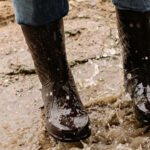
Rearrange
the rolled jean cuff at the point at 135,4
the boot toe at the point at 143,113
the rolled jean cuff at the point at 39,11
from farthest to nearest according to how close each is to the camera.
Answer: the boot toe at the point at 143,113 → the rolled jean cuff at the point at 135,4 → the rolled jean cuff at the point at 39,11

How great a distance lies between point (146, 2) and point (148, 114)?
20.4 inches

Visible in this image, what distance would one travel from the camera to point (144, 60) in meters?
1.45

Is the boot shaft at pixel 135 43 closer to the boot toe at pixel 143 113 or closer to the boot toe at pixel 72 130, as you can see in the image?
the boot toe at pixel 143 113

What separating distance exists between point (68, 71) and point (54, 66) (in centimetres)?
10

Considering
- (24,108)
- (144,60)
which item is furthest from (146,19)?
(24,108)

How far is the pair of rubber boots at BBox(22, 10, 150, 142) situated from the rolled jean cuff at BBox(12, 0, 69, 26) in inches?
2.5

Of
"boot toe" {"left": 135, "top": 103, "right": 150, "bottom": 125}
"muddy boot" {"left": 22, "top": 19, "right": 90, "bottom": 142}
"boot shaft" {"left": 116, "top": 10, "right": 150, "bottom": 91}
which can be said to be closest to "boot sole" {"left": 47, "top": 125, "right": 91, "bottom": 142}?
"muddy boot" {"left": 22, "top": 19, "right": 90, "bottom": 142}

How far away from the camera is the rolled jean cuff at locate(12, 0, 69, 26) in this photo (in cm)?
117

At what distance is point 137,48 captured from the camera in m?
1.44

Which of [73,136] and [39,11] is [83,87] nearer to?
[73,136]

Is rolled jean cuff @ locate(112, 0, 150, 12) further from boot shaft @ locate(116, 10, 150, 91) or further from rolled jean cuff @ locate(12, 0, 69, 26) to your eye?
rolled jean cuff @ locate(12, 0, 69, 26)

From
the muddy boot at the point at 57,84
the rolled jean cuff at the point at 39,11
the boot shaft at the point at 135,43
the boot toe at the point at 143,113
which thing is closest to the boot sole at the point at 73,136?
the muddy boot at the point at 57,84

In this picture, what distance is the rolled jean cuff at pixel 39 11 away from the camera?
117cm

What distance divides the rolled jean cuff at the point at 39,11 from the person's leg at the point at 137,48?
11.6 inches
